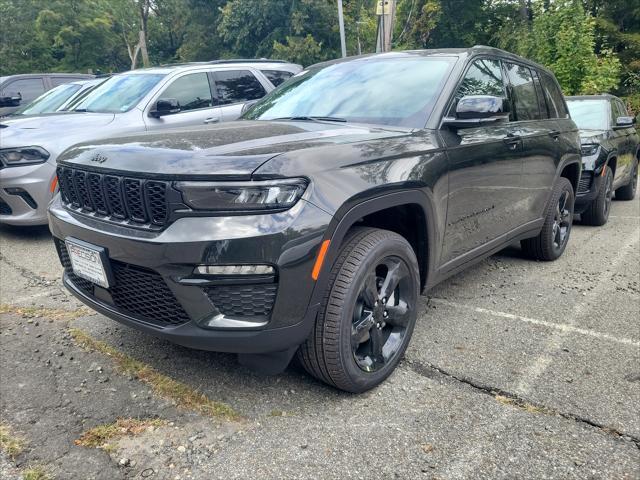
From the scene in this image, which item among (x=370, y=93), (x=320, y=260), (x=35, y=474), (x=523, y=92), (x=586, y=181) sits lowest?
(x=586, y=181)

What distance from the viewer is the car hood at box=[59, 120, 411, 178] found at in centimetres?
215

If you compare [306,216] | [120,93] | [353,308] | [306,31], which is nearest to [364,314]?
[353,308]

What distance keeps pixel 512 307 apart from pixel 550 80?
8.17 ft

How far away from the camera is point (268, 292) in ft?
7.03

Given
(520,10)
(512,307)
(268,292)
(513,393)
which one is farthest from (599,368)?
(520,10)

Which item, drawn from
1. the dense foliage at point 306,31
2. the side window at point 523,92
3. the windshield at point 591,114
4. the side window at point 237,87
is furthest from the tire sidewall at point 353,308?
the dense foliage at point 306,31

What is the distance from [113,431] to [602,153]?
19.9 feet

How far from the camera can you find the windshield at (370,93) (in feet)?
10.3

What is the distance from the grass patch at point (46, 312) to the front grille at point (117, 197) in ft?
3.66

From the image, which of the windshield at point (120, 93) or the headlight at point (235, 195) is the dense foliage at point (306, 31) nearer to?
the windshield at point (120, 93)

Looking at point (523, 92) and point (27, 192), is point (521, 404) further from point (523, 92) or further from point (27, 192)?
point (27, 192)

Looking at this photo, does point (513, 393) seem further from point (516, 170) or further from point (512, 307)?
point (516, 170)

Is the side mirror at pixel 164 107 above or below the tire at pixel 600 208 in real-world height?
above

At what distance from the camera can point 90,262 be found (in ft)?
8.15
